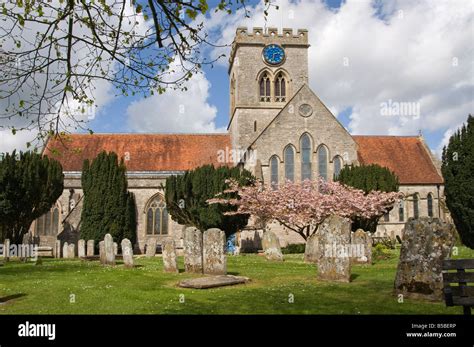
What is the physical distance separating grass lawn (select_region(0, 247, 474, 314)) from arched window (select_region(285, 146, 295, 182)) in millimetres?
15323

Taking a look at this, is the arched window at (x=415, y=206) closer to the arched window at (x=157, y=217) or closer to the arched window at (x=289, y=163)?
the arched window at (x=289, y=163)

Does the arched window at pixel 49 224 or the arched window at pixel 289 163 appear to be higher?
the arched window at pixel 289 163

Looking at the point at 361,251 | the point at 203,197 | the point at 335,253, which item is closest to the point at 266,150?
the point at 203,197

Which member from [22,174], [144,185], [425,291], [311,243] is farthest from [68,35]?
[144,185]

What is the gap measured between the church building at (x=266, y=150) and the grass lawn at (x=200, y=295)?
15366 millimetres

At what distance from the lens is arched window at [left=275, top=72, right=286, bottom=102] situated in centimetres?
3425

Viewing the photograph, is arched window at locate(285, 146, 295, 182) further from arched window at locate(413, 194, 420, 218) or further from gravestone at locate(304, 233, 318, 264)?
gravestone at locate(304, 233, 318, 264)

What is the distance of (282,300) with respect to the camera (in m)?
8.43

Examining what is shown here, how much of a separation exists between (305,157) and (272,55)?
972cm

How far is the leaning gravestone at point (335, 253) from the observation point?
429 inches

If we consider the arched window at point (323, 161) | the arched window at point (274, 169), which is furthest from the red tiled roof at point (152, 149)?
the arched window at point (323, 161)

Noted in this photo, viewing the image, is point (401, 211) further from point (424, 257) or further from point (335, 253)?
point (424, 257)
